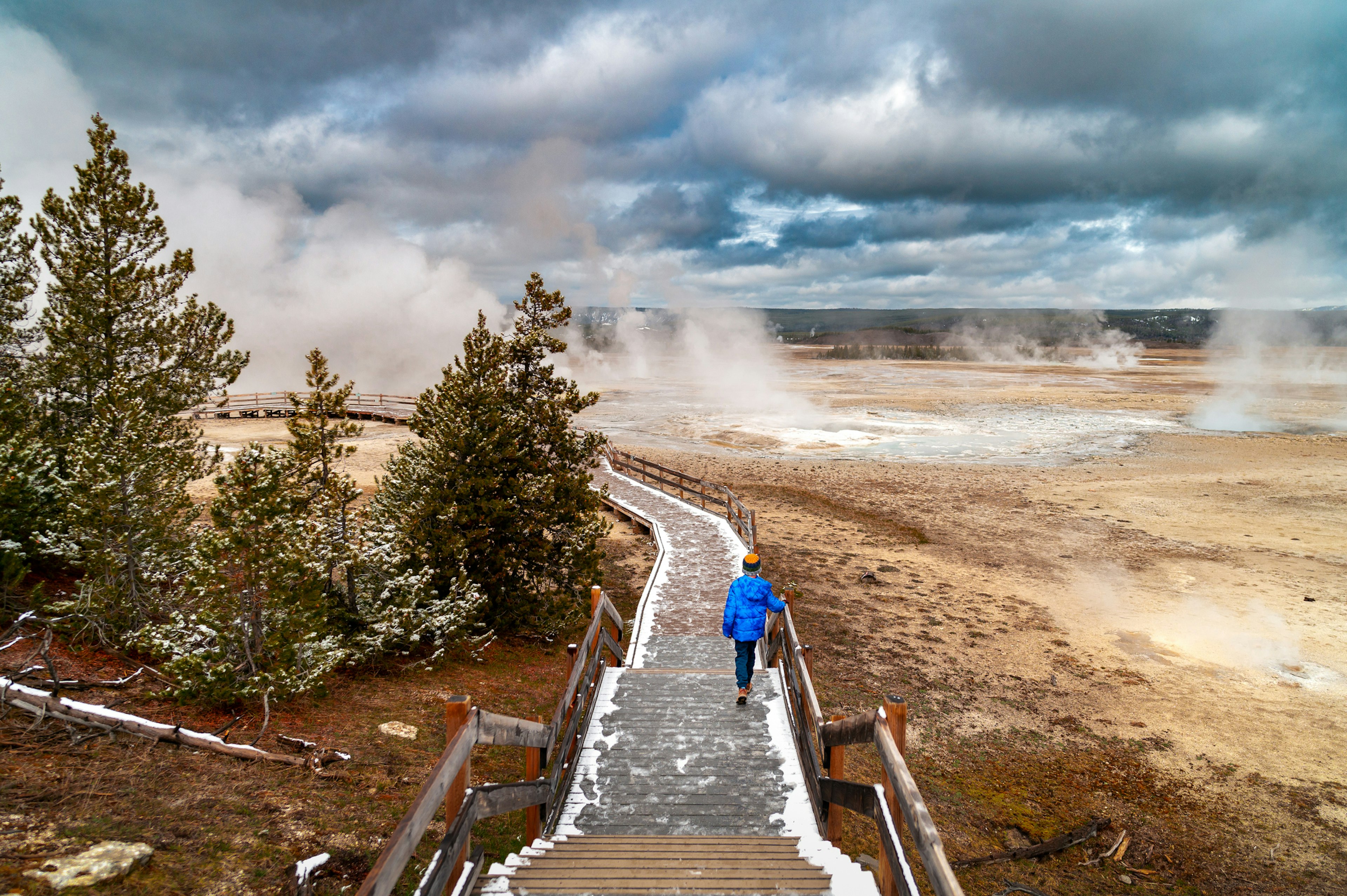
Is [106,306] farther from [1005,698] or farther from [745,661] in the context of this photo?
[1005,698]

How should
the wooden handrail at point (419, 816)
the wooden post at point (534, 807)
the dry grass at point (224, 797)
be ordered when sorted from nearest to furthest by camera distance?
the wooden handrail at point (419, 816), the dry grass at point (224, 797), the wooden post at point (534, 807)

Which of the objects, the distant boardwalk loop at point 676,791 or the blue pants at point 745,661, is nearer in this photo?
the distant boardwalk loop at point 676,791

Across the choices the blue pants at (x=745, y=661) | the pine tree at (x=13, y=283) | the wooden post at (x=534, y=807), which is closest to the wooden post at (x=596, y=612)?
the blue pants at (x=745, y=661)

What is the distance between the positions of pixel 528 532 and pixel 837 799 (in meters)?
7.96

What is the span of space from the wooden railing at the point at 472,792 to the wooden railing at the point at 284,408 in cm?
4321

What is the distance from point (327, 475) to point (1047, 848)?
10.3 meters

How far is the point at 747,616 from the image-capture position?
24.1ft

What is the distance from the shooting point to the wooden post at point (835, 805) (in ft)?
15.9

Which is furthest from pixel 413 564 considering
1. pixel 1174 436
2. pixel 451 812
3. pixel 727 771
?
pixel 1174 436

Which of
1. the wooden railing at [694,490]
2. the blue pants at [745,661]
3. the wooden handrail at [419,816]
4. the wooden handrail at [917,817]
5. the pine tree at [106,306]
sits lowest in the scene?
the wooden railing at [694,490]

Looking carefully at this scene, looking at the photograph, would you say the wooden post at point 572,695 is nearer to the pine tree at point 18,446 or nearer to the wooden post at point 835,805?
the wooden post at point 835,805

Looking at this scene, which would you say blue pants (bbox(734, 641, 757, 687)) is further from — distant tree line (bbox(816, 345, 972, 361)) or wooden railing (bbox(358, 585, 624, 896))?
distant tree line (bbox(816, 345, 972, 361))

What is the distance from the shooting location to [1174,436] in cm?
4000

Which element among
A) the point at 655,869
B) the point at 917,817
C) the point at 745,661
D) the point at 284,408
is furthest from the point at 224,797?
the point at 284,408
